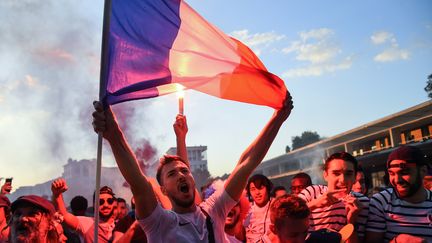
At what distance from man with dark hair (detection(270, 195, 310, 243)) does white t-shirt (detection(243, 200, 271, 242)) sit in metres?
2.72

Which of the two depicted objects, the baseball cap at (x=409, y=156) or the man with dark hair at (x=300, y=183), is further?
the man with dark hair at (x=300, y=183)

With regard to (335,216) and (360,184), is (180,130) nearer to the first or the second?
(335,216)

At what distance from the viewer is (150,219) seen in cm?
255

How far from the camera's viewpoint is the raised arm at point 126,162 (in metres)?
2.48

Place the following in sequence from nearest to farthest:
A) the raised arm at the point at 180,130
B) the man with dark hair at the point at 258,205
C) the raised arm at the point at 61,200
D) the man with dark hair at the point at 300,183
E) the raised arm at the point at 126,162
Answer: the raised arm at the point at 126,162, the raised arm at the point at 180,130, the raised arm at the point at 61,200, the man with dark hair at the point at 258,205, the man with dark hair at the point at 300,183

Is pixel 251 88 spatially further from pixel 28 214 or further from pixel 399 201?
pixel 28 214

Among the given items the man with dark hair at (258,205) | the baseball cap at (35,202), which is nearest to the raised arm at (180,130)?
the baseball cap at (35,202)

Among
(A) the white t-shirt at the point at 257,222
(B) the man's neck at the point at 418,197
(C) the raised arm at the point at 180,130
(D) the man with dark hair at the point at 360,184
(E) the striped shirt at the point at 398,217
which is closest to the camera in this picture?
(E) the striped shirt at the point at 398,217

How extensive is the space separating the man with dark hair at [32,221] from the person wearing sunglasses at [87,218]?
4.20 ft

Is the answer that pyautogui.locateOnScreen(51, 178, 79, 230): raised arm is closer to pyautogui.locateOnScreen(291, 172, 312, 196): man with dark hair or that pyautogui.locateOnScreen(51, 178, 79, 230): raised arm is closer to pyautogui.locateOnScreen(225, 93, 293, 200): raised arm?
pyautogui.locateOnScreen(225, 93, 293, 200): raised arm

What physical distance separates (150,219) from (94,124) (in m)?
→ 0.69

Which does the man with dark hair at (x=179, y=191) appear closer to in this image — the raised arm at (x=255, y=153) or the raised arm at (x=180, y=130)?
the raised arm at (x=255, y=153)

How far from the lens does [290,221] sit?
2785mm

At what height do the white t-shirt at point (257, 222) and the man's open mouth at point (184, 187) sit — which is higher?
the man's open mouth at point (184, 187)
